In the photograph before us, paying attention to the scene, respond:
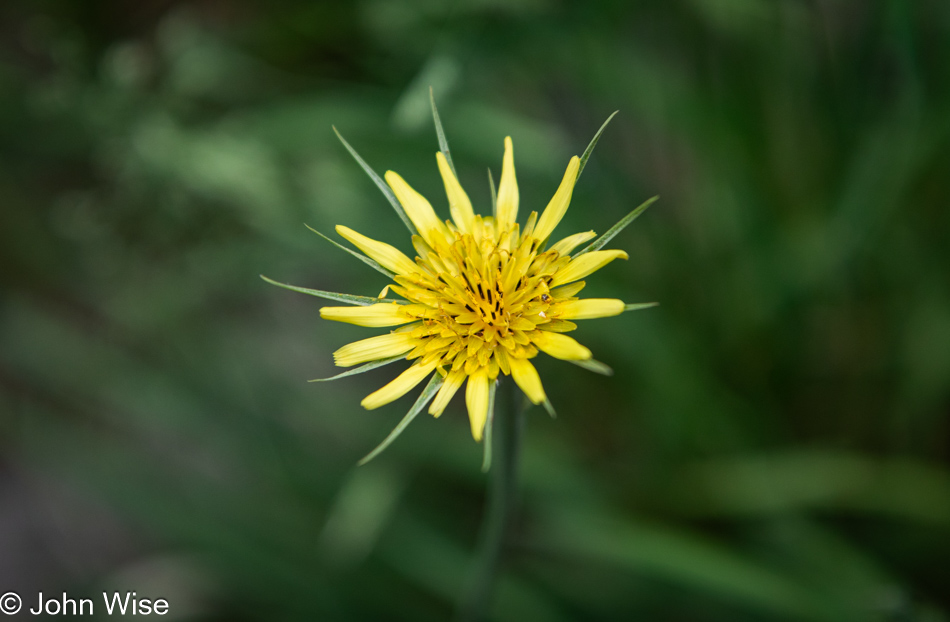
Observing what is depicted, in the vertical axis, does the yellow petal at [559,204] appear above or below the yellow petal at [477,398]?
above

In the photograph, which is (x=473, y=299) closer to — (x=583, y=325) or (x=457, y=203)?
(x=457, y=203)

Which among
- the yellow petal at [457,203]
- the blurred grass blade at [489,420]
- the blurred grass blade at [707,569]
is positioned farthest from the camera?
the blurred grass blade at [707,569]

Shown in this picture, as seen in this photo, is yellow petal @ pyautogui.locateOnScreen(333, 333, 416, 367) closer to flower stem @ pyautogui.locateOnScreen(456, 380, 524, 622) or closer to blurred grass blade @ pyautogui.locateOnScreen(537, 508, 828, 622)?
flower stem @ pyautogui.locateOnScreen(456, 380, 524, 622)

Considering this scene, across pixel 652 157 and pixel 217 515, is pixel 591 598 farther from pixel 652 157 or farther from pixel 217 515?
pixel 652 157

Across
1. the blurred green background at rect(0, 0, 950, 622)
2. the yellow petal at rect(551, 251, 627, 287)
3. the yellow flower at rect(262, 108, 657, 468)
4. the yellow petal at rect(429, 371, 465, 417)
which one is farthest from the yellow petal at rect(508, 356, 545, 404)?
the blurred green background at rect(0, 0, 950, 622)

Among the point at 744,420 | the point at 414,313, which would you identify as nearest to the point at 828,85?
the point at 744,420

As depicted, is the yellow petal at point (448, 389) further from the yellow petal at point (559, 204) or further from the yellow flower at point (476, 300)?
the yellow petal at point (559, 204)

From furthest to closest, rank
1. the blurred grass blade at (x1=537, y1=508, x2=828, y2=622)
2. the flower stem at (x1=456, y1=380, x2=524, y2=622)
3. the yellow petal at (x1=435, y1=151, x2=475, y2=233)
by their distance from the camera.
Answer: the blurred grass blade at (x1=537, y1=508, x2=828, y2=622)
the yellow petal at (x1=435, y1=151, x2=475, y2=233)
the flower stem at (x1=456, y1=380, x2=524, y2=622)

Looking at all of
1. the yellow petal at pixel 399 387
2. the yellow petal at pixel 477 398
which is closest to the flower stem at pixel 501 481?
the yellow petal at pixel 477 398
